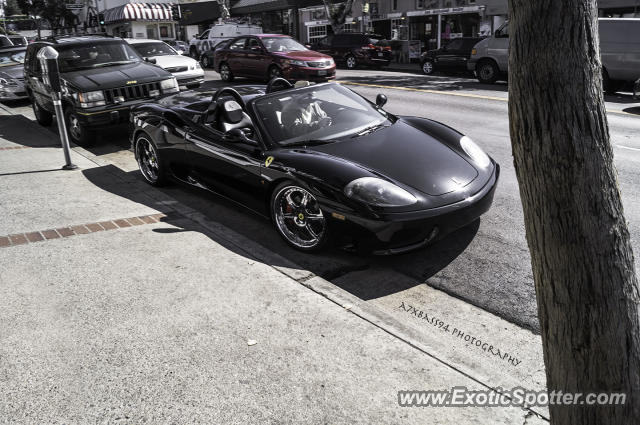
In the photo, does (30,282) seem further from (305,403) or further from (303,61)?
(303,61)

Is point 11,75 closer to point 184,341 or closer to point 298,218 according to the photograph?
point 298,218

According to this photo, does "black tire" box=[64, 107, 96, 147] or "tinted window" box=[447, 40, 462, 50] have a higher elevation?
"tinted window" box=[447, 40, 462, 50]

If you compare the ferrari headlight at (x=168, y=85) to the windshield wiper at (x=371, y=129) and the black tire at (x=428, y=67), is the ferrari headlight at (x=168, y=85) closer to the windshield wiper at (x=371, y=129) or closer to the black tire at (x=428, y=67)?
the windshield wiper at (x=371, y=129)

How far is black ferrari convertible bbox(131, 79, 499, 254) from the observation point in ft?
14.8

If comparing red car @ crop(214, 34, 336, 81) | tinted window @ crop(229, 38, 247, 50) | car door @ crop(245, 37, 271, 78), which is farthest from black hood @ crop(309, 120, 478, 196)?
tinted window @ crop(229, 38, 247, 50)

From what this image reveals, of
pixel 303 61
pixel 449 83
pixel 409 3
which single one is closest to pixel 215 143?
pixel 303 61

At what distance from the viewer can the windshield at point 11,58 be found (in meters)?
Answer: 17.7

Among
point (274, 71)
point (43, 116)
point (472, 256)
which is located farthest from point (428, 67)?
point (472, 256)

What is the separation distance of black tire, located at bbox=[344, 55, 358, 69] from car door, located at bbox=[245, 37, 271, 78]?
27.5 ft

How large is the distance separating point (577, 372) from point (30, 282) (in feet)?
13.2

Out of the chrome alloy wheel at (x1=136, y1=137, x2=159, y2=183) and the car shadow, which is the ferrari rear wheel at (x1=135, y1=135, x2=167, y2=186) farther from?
the car shadow

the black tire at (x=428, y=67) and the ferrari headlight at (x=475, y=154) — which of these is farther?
the black tire at (x=428, y=67)

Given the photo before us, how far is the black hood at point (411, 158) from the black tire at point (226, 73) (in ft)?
49.1

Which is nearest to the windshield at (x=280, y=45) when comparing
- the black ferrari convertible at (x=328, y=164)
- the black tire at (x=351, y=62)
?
the black tire at (x=351, y=62)
